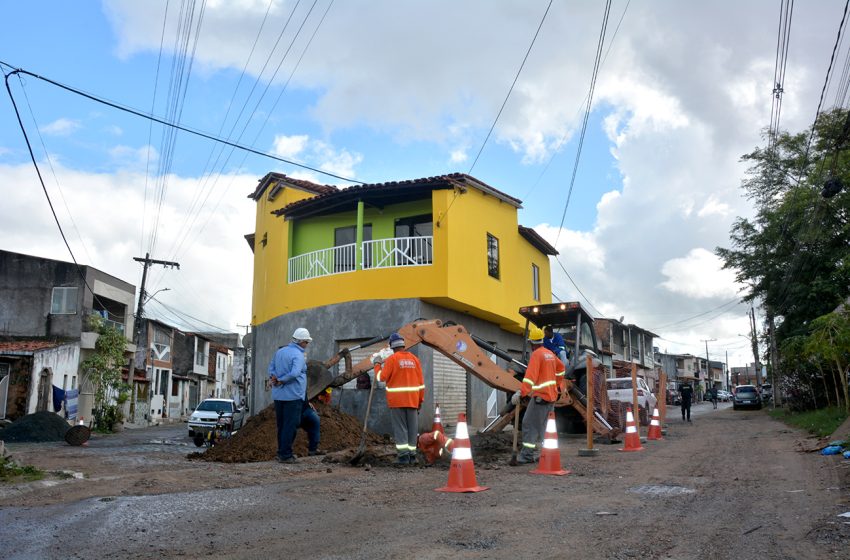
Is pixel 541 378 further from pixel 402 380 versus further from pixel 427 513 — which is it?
pixel 427 513

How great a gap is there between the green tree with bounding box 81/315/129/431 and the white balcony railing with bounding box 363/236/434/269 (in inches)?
698

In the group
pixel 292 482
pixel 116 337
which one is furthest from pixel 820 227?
pixel 116 337

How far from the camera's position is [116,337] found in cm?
3291

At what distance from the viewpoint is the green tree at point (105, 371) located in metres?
30.0

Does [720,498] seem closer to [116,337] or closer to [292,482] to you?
[292,482]

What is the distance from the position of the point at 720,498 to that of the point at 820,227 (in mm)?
22497

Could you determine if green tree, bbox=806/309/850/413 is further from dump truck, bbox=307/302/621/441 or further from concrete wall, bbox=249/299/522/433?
concrete wall, bbox=249/299/522/433

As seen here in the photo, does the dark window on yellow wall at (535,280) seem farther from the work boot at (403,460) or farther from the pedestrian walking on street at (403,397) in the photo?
the work boot at (403,460)

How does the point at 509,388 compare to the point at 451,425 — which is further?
the point at 451,425

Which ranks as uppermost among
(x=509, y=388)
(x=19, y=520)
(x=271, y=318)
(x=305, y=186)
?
(x=305, y=186)

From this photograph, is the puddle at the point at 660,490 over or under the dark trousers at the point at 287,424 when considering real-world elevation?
under

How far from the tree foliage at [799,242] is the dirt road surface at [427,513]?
15336 mm

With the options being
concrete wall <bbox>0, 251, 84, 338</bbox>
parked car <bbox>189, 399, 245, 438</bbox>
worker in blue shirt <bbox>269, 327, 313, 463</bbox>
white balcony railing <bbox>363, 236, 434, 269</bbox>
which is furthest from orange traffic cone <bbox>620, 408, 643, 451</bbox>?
concrete wall <bbox>0, 251, 84, 338</bbox>

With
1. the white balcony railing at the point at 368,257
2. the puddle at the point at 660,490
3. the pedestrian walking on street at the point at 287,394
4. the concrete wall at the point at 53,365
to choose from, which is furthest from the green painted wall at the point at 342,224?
the concrete wall at the point at 53,365
